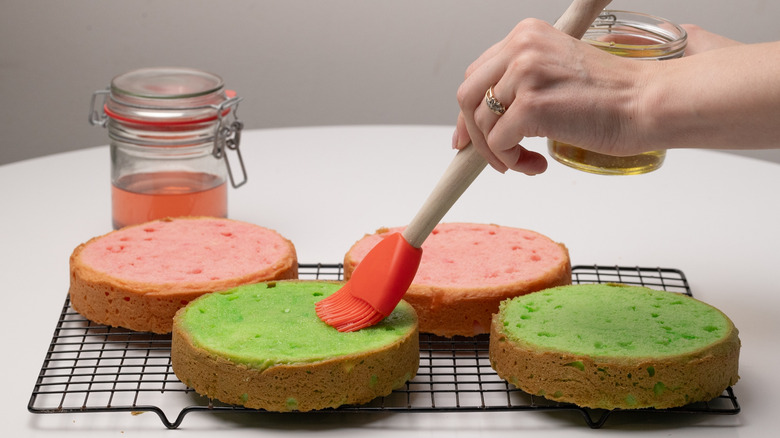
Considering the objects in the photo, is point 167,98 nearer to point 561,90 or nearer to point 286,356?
point 286,356

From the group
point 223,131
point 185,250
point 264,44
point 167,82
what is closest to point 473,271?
point 185,250

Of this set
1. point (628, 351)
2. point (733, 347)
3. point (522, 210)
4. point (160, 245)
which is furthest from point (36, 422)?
point (522, 210)

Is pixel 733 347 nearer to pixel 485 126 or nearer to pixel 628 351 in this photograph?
pixel 628 351

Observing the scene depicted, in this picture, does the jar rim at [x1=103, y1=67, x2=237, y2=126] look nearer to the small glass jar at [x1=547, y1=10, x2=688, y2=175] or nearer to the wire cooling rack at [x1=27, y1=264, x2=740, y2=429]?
the wire cooling rack at [x1=27, y1=264, x2=740, y2=429]

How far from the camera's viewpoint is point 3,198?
2908 millimetres

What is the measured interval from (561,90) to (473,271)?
683 millimetres

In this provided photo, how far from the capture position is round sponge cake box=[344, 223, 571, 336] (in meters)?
2.05

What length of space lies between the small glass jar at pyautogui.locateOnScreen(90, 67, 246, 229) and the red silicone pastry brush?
82cm

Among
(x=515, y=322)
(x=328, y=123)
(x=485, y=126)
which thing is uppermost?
(x=485, y=126)

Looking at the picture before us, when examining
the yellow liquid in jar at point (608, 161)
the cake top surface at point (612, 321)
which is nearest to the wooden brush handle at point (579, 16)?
the yellow liquid in jar at point (608, 161)

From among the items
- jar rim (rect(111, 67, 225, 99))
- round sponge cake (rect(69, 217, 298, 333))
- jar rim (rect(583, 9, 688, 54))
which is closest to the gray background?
jar rim (rect(111, 67, 225, 99))

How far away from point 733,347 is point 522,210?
122cm

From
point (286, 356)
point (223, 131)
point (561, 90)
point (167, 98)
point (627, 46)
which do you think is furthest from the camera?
point (223, 131)

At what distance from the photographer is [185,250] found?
2.28 m
